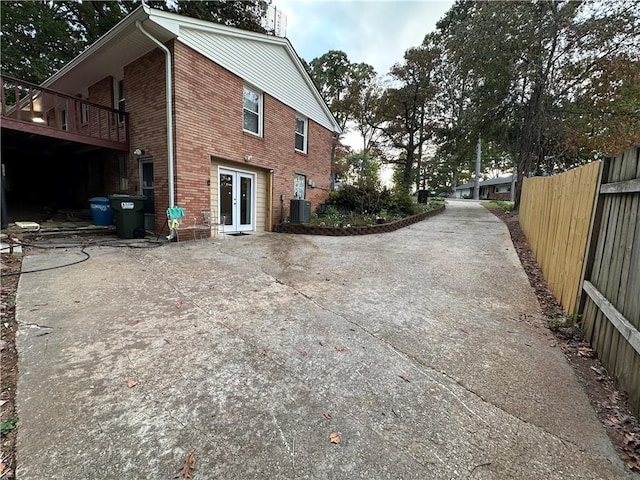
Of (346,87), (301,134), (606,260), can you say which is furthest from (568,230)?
(346,87)

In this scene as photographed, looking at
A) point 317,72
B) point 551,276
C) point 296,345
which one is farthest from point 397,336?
point 317,72

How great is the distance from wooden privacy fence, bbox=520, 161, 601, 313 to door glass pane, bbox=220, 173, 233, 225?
784 cm

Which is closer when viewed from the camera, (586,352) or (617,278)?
(617,278)

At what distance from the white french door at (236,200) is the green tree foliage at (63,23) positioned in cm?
1100

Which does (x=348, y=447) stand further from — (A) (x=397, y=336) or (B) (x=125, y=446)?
(A) (x=397, y=336)

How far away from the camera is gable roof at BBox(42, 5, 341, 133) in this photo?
6875 mm

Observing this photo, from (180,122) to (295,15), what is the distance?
9135 mm

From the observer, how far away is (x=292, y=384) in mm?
2072

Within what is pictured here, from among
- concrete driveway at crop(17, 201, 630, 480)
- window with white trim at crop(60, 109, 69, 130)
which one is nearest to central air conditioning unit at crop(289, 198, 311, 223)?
concrete driveway at crop(17, 201, 630, 480)

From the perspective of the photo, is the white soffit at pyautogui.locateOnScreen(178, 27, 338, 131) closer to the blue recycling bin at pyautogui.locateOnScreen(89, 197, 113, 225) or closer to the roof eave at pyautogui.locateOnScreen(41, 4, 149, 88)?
the roof eave at pyautogui.locateOnScreen(41, 4, 149, 88)

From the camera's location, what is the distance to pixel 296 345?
2.61 metres

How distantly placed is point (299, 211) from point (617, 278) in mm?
8633

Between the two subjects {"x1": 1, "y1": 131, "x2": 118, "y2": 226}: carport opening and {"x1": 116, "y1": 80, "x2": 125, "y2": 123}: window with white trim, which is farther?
{"x1": 1, "y1": 131, "x2": 118, "y2": 226}: carport opening

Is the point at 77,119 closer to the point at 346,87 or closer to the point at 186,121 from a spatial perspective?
the point at 186,121
